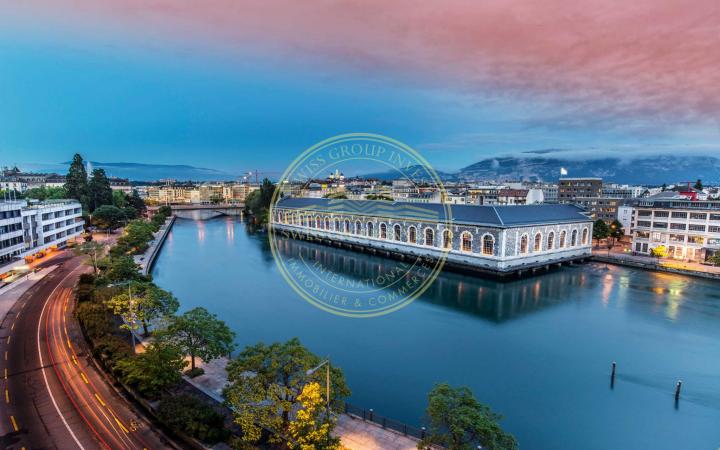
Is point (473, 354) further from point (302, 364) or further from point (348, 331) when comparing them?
point (302, 364)

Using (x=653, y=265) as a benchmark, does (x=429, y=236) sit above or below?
above

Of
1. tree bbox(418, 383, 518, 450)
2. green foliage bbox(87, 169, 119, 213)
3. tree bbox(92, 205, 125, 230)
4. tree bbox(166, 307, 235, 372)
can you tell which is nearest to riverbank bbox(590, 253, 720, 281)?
tree bbox(418, 383, 518, 450)

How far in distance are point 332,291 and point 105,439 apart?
2915cm

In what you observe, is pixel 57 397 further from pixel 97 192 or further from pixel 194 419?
pixel 97 192

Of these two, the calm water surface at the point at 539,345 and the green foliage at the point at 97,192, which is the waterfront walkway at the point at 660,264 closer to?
the calm water surface at the point at 539,345

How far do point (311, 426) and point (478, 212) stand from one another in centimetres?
4202

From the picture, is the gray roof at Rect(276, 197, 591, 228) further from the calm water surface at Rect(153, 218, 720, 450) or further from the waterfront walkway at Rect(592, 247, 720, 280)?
the calm water surface at Rect(153, 218, 720, 450)

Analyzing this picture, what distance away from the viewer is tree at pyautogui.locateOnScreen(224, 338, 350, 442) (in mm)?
14219

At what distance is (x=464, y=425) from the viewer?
41.0 ft

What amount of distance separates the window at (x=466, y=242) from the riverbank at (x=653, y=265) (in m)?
20.5

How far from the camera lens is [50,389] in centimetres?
1916

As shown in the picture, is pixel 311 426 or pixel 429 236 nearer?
pixel 311 426

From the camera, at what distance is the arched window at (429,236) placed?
54.8 m

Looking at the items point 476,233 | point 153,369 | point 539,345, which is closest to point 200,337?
point 153,369
